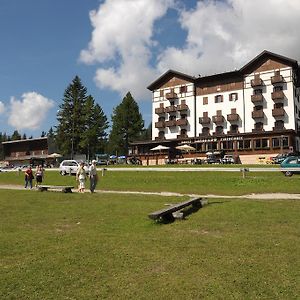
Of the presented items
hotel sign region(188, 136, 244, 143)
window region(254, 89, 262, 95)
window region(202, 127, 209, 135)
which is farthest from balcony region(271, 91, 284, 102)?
window region(202, 127, 209, 135)

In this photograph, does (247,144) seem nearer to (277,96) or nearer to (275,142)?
(275,142)

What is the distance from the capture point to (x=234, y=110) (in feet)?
229

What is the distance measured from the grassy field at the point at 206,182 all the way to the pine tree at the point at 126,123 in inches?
2119

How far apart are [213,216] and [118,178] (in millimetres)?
22300

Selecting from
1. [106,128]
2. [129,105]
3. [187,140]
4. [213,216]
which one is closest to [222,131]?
[187,140]

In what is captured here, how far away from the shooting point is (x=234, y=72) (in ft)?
227

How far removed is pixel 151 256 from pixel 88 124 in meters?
81.8

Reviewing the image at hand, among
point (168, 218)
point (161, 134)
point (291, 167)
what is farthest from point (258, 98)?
point (168, 218)

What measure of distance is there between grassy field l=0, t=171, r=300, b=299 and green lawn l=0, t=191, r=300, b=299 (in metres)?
0.02

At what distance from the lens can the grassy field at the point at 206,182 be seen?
2406 cm

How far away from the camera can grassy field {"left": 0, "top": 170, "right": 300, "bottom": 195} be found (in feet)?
78.9

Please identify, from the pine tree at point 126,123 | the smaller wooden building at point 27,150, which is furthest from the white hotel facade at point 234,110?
the smaller wooden building at point 27,150

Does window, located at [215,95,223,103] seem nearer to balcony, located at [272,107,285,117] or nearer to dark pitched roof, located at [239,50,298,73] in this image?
dark pitched roof, located at [239,50,298,73]

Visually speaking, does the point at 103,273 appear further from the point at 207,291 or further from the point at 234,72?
the point at 234,72
